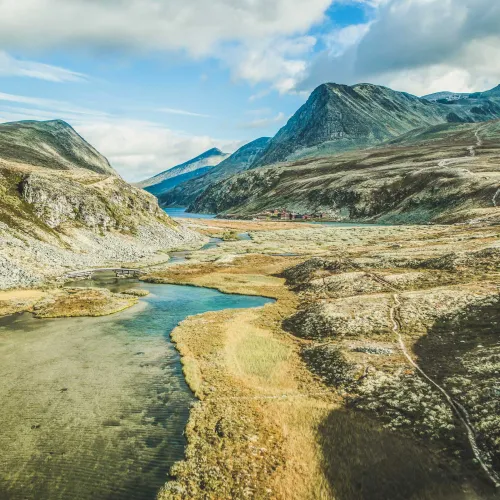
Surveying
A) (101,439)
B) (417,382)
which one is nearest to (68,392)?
(101,439)

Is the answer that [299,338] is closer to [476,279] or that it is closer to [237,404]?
[237,404]

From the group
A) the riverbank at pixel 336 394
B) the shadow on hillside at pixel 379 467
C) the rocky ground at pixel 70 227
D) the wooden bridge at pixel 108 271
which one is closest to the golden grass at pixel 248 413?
the riverbank at pixel 336 394

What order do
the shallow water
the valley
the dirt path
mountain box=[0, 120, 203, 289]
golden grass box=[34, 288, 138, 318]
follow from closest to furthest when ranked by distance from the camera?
the dirt path, the valley, the shallow water, golden grass box=[34, 288, 138, 318], mountain box=[0, 120, 203, 289]

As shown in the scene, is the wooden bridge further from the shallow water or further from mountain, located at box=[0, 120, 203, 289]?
the shallow water

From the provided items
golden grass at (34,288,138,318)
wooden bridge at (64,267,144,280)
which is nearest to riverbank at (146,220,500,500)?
golden grass at (34,288,138,318)

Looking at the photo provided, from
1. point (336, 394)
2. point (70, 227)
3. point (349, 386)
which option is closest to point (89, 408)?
point (336, 394)

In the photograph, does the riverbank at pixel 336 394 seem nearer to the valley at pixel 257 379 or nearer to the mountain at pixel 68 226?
the valley at pixel 257 379

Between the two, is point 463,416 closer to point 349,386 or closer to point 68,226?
point 349,386
